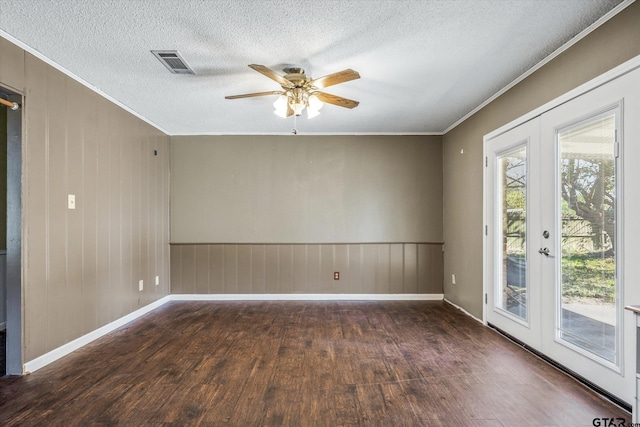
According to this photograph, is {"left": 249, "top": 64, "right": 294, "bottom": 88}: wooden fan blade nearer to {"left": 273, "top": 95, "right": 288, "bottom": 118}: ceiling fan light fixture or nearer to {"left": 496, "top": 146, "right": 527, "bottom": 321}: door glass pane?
{"left": 273, "top": 95, "right": 288, "bottom": 118}: ceiling fan light fixture

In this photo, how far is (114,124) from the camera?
3885mm

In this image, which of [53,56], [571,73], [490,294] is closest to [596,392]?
[490,294]

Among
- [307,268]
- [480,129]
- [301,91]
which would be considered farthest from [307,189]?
[480,129]

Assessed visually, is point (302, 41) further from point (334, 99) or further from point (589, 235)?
point (589, 235)

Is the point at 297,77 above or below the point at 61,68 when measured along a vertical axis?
below

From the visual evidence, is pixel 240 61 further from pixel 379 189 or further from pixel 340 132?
pixel 379 189

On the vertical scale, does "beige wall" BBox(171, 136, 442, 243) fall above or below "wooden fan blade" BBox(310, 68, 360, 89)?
below

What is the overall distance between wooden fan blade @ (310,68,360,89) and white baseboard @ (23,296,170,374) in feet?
10.3

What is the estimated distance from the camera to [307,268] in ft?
17.5

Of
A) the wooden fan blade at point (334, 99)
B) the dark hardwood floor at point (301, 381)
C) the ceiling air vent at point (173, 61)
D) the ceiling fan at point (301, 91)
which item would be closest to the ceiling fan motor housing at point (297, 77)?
the ceiling fan at point (301, 91)

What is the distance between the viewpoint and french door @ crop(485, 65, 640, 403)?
2180 millimetres

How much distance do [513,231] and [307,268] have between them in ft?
9.56

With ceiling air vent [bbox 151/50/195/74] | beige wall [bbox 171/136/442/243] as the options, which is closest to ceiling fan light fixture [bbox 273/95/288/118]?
ceiling air vent [bbox 151/50/195/74]

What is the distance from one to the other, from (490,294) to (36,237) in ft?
14.2
